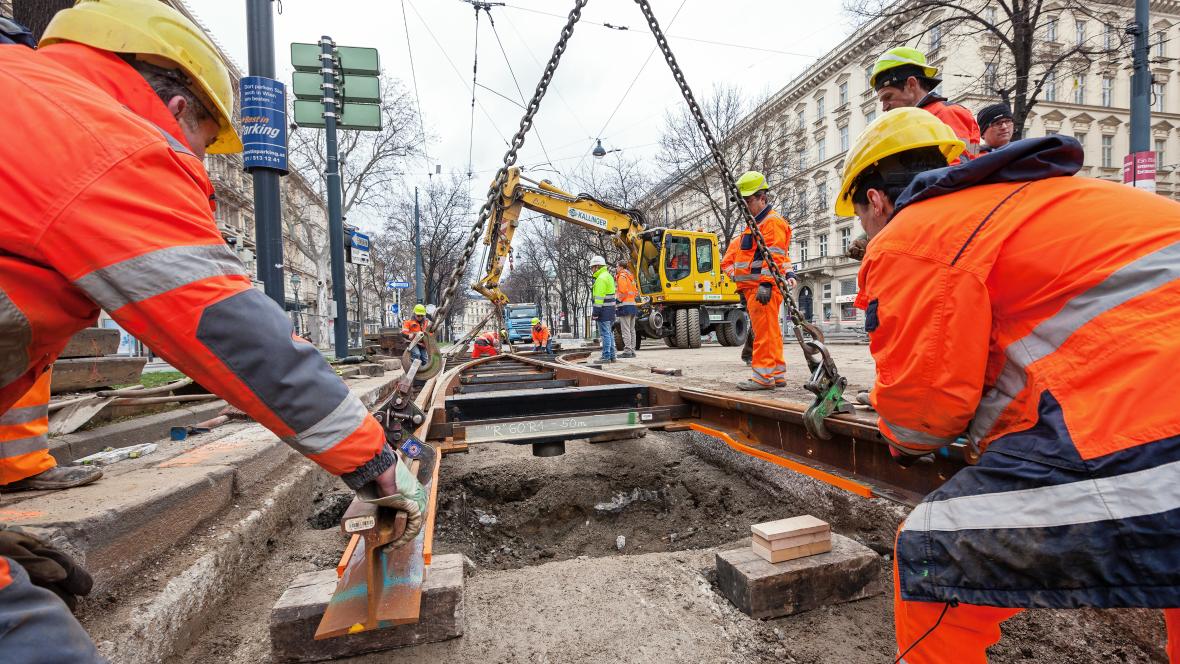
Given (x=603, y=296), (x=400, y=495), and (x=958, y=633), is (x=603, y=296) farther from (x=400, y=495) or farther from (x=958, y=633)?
(x=958, y=633)

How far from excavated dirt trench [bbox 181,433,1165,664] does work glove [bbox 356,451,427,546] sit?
2.69 feet

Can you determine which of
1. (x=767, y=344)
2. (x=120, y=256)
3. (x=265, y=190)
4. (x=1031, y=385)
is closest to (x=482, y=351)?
(x=265, y=190)

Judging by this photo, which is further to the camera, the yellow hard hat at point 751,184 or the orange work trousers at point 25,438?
the yellow hard hat at point 751,184

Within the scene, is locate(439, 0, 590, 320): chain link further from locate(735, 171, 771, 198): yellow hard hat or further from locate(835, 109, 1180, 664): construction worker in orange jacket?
locate(735, 171, 771, 198): yellow hard hat

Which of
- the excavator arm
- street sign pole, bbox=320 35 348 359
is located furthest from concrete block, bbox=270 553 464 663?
street sign pole, bbox=320 35 348 359

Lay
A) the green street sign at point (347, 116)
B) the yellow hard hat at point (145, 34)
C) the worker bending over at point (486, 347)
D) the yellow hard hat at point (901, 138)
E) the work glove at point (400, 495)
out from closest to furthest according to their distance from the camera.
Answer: the yellow hard hat at point (145, 34)
the work glove at point (400, 495)
the yellow hard hat at point (901, 138)
the green street sign at point (347, 116)
the worker bending over at point (486, 347)

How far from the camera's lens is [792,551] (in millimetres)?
2391

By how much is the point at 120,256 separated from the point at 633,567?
2446 millimetres

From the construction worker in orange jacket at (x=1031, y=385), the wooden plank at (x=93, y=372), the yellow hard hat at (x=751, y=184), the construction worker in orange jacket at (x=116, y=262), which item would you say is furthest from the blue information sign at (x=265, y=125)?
the construction worker in orange jacket at (x=1031, y=385)

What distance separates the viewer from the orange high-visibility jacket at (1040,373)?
1.08 metres

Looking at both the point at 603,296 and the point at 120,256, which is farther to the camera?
the point at 603,296

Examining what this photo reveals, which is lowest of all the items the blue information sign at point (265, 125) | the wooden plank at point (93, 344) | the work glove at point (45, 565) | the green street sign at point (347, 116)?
the work glove at point (45, 565)

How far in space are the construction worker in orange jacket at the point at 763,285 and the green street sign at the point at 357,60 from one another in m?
8.59

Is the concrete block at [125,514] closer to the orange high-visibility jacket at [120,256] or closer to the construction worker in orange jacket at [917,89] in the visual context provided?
the orange high-visibility jacket at [120,256]
